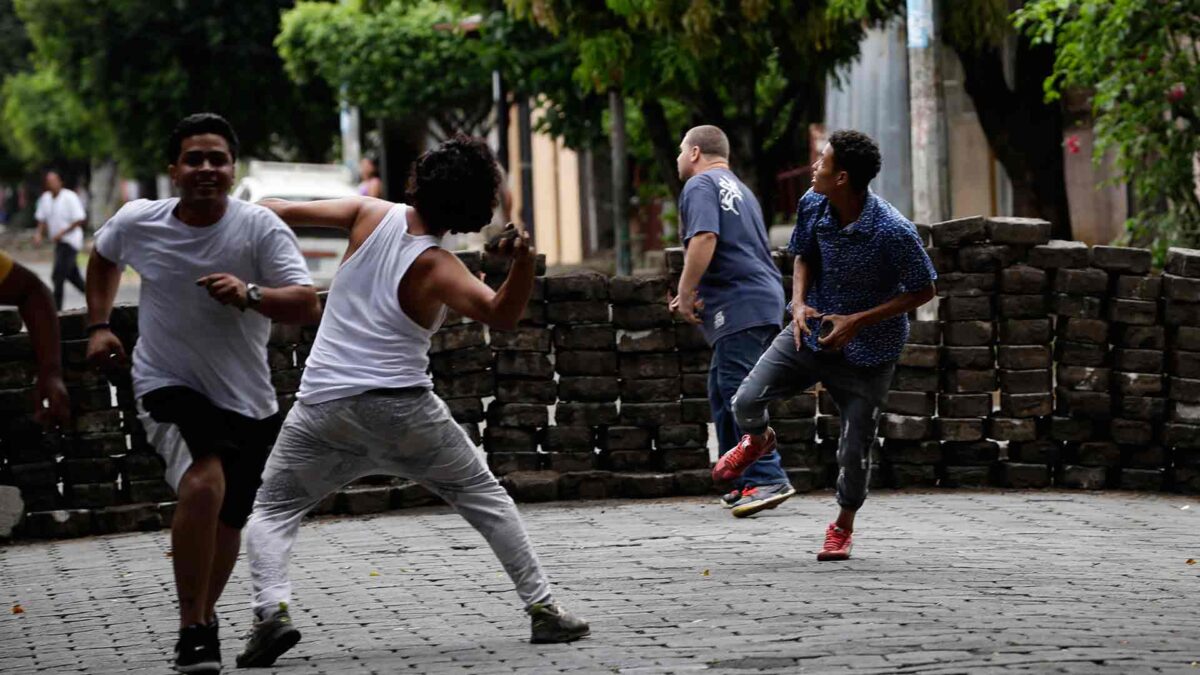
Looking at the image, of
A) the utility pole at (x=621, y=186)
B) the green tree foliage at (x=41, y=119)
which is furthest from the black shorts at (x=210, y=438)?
the green tree foliage at (x=41, y=119)

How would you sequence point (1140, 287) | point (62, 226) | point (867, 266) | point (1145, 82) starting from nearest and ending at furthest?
point (867, 266) < point (1140, 287) < point (1145, 82) < point (62, 226)

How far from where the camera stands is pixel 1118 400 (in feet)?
34.1

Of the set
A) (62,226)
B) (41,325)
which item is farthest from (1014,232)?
(62,226)

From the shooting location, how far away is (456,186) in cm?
626

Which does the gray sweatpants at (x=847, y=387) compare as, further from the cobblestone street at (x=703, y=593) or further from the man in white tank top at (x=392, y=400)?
the man in white tank top at (x=392, y=400)

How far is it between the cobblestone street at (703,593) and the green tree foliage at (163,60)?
3789 centimetres

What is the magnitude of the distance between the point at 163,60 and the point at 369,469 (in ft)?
138

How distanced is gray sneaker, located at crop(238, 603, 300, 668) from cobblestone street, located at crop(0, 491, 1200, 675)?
0.24ft

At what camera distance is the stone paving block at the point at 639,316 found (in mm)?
10289

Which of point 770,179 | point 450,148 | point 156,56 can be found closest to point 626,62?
point 770,179

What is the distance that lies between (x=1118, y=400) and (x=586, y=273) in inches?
106

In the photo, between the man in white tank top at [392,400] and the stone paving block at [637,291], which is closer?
the man in white tank top at [392,400]

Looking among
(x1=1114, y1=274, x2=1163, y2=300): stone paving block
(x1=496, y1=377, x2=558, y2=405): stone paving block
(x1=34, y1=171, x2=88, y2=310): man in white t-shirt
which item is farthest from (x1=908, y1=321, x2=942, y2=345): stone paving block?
(x1=34, y1=171, x2=88, y2=310): man in white t-shirt

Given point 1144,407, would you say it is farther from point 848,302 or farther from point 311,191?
point 311,191
